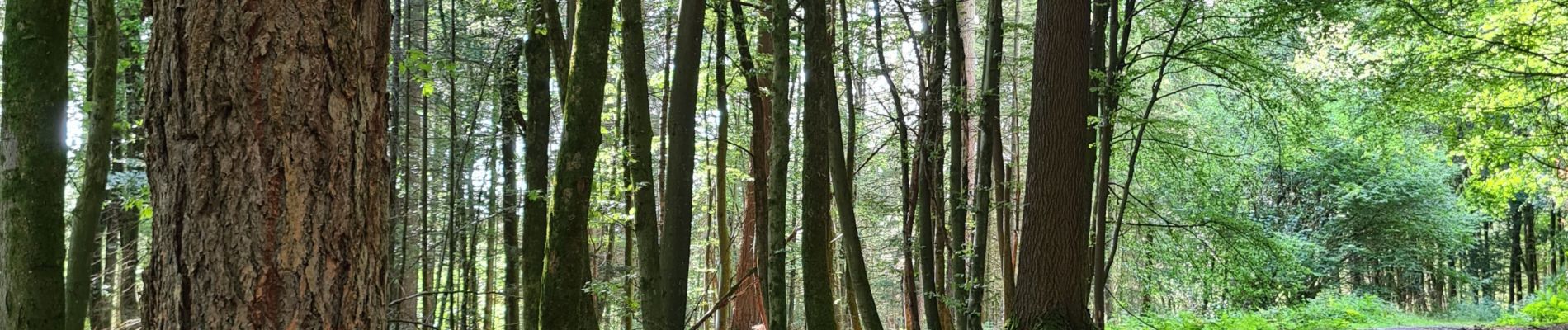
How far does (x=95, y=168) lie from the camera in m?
4.50

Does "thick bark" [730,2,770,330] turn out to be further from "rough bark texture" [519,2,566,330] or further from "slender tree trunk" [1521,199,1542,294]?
"slender tree trunk" [1521,199,1542,294]

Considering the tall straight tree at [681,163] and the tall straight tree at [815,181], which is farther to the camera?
the tall straight tree at [815,181]

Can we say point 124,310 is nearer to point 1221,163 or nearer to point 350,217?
point 350,217

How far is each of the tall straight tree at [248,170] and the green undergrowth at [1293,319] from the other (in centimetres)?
914

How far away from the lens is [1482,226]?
29672mm

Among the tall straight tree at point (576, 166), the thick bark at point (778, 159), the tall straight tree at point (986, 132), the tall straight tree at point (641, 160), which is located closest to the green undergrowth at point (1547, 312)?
the tall straight tree at point (986, 132)

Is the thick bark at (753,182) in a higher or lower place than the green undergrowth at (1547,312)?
higher

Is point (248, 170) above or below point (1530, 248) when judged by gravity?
above

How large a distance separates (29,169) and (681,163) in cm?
305

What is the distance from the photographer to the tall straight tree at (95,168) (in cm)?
450

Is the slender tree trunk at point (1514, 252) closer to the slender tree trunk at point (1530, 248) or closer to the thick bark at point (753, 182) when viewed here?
the slender tree trunk at point (1530, 248)

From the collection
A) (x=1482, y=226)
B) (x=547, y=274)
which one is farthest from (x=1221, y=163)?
(x=1482, y=226)

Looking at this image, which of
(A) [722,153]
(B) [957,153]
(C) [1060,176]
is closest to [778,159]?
(C) [1060,176]

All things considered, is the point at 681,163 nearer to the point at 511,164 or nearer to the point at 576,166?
the point at 576,166
